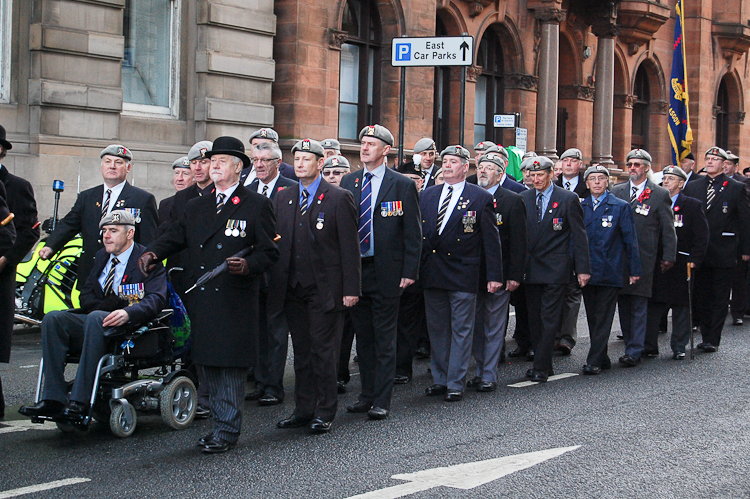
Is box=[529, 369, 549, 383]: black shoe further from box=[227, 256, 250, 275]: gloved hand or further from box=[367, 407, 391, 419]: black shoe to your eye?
box=[227, 256, 250, 275]: gloved hand

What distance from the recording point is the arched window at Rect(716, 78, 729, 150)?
39.9 meters

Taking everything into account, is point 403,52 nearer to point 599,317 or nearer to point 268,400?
point 599,317

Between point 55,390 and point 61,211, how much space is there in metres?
9.76

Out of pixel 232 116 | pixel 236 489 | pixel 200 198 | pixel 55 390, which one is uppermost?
pixel 232 116

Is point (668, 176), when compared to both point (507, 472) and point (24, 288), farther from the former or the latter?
→ point (24, 288)

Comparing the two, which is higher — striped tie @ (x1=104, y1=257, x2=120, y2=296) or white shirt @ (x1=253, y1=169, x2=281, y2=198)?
white shirt @ (x1=253, y1=169, x2=281, y2=198)

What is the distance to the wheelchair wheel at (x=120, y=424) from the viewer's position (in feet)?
23.3

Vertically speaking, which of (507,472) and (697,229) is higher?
(697,229)

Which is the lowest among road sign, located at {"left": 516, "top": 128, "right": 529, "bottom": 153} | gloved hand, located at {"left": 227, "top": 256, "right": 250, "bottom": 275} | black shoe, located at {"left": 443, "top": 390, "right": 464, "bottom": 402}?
black shoe, located at {"left": 443, "top": 390, "right": 464, "bottom": 402}

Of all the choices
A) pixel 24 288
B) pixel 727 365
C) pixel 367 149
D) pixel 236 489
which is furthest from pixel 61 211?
pixel 236 489

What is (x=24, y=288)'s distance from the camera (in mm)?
11625

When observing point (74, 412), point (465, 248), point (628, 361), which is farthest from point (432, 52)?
point (74, 412)

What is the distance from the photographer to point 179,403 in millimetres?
7504

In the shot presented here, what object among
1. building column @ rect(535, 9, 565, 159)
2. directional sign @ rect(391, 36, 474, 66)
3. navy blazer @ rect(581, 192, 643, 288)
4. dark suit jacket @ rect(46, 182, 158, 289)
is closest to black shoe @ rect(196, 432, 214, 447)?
dark suit jacket @ rect(46, 182, 158, 289)
